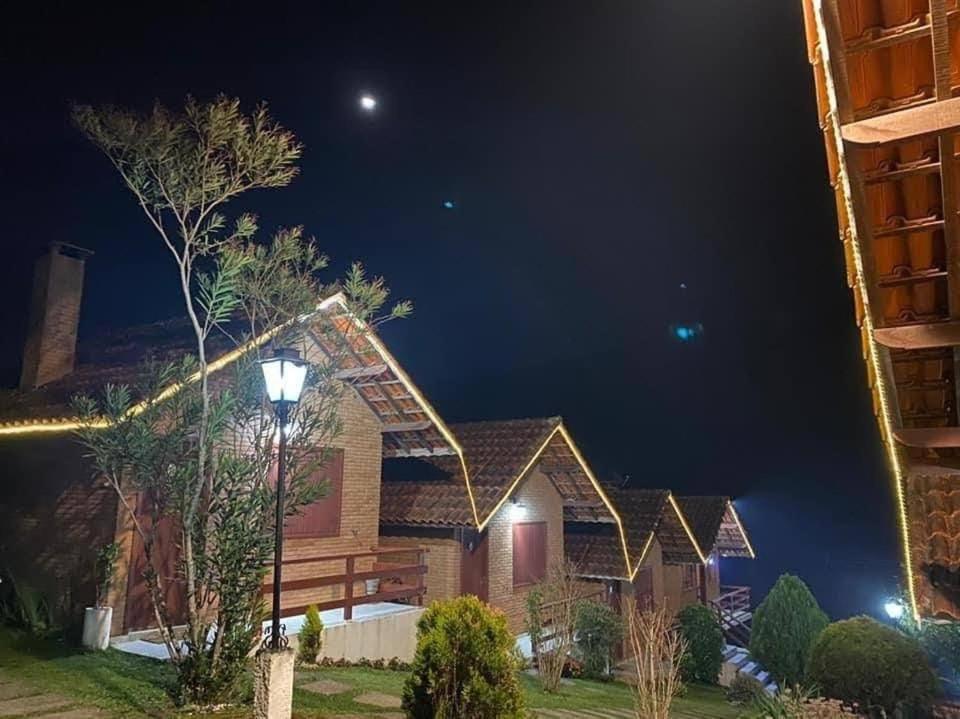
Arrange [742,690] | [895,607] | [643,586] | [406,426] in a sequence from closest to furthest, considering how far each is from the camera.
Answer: [406,426]
[742,690]
[895,607]
[643,586]

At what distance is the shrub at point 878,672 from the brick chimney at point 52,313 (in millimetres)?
14770

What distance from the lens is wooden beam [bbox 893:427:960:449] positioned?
4996 mm

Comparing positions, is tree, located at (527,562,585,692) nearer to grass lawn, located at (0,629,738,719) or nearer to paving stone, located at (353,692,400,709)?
grass lawn, located at (0,629,738,719)

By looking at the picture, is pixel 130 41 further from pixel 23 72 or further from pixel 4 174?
pixel 4 174

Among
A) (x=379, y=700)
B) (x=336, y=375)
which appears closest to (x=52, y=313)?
(x=336, y=375)

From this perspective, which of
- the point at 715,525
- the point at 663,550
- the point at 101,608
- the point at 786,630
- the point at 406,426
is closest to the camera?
the point at 101,608

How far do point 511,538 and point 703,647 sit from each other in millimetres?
6434

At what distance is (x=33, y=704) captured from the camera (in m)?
7.18

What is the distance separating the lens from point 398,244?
3562 cm

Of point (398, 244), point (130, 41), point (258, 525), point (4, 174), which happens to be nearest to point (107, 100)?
point (258, 525)

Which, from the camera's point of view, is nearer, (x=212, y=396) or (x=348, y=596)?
(x=212, y=396)

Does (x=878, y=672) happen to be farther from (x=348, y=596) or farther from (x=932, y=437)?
(x=348, y=596)

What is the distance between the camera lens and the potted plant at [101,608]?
31.9 ft

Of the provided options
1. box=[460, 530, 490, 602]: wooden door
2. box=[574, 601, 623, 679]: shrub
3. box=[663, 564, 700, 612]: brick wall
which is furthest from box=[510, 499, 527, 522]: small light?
box=[663, 564, 700, 612]: brick wall
